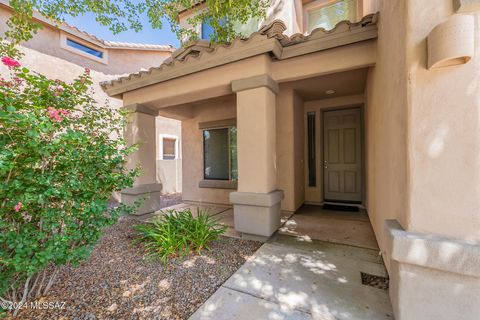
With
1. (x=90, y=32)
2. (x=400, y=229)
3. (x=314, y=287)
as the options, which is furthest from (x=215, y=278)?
(x=90, y=32)

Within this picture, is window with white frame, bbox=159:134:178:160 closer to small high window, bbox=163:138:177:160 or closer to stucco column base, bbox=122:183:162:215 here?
small high window, bbox=163:138:177:160

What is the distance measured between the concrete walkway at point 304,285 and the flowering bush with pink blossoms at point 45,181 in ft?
4.37

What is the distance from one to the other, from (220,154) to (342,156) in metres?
3.33

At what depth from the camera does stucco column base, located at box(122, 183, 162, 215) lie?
4512 millimetres

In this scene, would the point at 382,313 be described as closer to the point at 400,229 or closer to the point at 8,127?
the point at 400,229

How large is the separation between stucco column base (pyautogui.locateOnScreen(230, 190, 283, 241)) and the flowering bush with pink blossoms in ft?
5.82

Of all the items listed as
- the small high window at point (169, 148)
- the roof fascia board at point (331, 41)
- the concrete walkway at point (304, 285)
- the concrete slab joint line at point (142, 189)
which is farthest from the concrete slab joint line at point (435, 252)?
the small high window at point (169, 148)

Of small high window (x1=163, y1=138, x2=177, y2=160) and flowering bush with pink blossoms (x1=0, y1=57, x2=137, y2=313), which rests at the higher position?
small high window (x1=163, y1=138, x2=177, y2=160)

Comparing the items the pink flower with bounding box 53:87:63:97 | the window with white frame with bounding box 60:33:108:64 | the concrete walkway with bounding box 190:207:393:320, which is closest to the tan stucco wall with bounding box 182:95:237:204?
the concrete walkway with bounding box 190:207:393:320

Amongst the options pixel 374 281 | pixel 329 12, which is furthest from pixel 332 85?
pixel 374 281

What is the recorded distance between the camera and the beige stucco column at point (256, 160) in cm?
322

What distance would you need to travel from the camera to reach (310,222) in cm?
416

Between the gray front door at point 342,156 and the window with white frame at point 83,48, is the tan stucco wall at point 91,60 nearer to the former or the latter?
the window with white frame at point 83,48

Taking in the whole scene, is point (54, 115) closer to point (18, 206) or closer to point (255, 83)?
point (18, 206)
